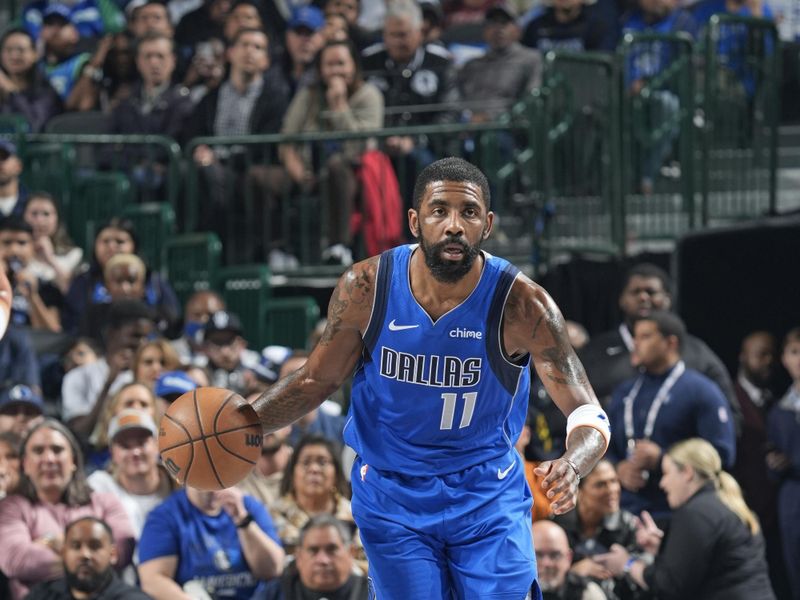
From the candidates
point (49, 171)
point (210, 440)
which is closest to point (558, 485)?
point (210, 440)

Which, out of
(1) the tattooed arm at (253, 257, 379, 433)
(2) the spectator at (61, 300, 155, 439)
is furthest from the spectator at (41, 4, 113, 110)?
(1) the tattooed arm at (253, 257, 379, 433)

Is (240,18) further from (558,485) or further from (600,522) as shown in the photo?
(558,485)

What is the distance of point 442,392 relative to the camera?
722 centimetres

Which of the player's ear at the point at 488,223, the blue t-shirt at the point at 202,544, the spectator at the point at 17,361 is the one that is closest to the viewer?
the player's ear at the point at 488,223

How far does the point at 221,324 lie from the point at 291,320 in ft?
4.81

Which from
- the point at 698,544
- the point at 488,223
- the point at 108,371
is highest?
the point at 488,223

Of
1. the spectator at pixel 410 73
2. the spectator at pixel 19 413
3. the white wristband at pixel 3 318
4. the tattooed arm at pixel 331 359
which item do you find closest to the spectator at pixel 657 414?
the spectator at pixel 19 413

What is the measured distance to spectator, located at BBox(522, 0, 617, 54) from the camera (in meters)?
16.0

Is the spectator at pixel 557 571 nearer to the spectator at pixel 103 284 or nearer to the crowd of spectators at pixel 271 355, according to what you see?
the crowd of spectators at pixel 271 355

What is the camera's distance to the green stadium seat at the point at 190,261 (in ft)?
46.3

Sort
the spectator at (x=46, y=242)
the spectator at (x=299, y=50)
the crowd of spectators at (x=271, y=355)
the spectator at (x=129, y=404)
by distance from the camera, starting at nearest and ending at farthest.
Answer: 1. the crowd of spectators at (x=271, y=355)
2. the spectator at (x=129, y=404)
3. the spectator at (x=46, y=242)
4. the spectator at (x=299, y=50)

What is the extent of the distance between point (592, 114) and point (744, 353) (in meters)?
2.34

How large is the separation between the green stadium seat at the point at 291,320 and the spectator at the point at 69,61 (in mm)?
→ 3038

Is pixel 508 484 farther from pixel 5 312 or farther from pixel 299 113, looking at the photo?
pixel 299 113
